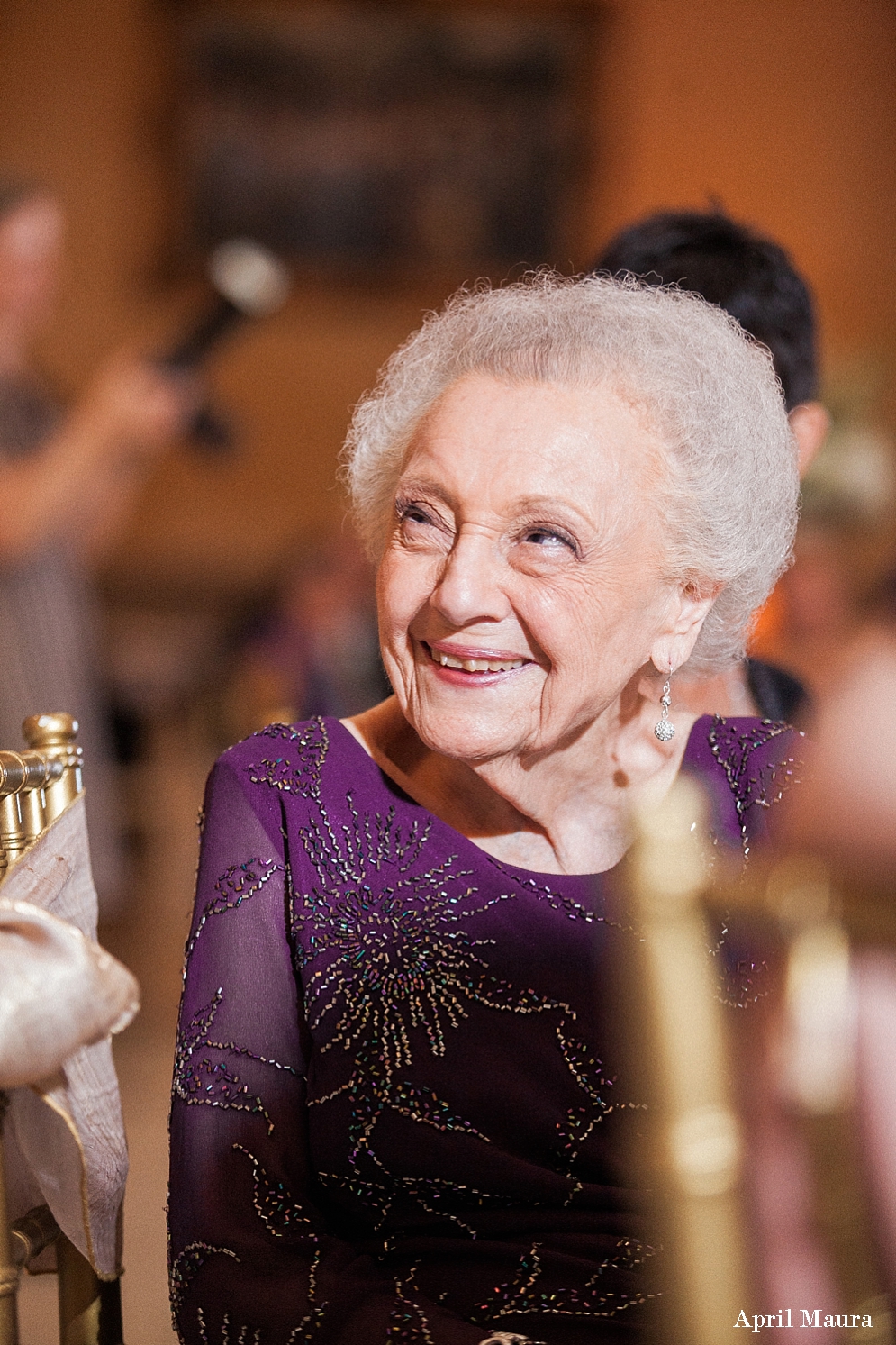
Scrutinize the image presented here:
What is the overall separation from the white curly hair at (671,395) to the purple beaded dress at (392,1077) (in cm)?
26

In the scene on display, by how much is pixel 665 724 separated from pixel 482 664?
26cm

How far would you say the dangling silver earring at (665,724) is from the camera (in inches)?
59.2

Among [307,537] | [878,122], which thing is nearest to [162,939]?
[307,537]

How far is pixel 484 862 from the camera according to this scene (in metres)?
1.43

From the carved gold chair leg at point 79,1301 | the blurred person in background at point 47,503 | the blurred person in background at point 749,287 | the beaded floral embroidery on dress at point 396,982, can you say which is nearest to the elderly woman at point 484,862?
the beaded floral embroidery on dress at point 396,982

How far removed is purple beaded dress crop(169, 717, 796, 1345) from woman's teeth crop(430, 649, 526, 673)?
175mm

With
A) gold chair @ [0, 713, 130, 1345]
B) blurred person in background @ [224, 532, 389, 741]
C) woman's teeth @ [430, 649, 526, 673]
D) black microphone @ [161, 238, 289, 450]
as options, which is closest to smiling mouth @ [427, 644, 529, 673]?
woman's teeth @ [430, 649, 526, 673]

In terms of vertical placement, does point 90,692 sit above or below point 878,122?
below

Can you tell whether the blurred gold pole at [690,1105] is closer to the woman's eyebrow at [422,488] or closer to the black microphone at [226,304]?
the woman's eyebrow at [422,488]

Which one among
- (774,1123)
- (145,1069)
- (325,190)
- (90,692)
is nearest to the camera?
(774,1123)

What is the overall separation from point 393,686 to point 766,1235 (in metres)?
0.80

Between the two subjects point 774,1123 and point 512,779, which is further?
point 512,779

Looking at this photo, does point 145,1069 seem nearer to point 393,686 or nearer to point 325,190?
point 393,686

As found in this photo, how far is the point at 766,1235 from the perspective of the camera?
29.2 inches
